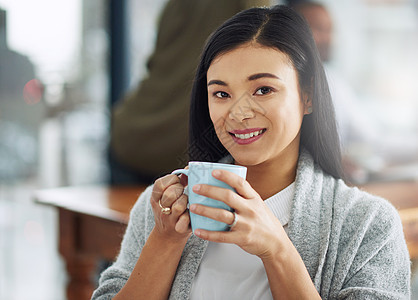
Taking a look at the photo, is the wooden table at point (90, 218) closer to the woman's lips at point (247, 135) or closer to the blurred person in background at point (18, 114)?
the woman's lips at point (247, 135)

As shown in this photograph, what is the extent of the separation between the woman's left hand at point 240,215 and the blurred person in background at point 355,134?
0.59 meters

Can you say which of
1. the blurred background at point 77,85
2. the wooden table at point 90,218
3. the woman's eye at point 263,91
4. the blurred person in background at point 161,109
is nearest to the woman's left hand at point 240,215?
the woman's eye at point 263,91

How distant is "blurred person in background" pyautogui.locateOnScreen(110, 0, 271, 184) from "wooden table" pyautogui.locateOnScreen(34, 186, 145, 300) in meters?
0.16

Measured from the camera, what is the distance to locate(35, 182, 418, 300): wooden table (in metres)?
1.29

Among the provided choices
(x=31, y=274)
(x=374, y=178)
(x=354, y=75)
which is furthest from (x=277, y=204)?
(x=31, y=274)

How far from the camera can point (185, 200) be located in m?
0.57

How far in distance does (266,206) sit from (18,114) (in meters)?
2.38

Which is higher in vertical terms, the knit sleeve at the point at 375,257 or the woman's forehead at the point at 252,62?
the woman's forehead at the point at 252,62

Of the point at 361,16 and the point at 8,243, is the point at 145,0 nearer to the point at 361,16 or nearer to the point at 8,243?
the point at 361,16

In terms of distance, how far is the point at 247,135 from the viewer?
1.88ft

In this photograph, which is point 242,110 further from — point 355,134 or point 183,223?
point 355,134

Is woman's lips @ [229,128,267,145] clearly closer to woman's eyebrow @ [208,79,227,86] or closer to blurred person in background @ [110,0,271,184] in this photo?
woman's eyebrow @ [208,79,227,86]

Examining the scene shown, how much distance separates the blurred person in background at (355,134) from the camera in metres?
1.52

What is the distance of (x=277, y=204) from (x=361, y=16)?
2147mm
